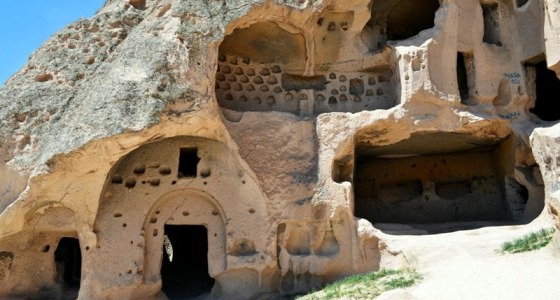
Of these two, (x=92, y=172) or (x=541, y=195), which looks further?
(x=541, y=195)

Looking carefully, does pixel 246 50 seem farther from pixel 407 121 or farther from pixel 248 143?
pixel 407 121

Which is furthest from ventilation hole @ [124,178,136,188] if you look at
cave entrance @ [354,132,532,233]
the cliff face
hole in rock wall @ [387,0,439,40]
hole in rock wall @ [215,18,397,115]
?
hole in rock wall @ [387,0,439,40]

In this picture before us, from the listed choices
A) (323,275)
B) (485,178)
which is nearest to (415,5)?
(485,178)

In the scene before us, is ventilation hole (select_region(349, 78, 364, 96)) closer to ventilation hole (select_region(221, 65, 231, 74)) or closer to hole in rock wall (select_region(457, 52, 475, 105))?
hole in rock wall (select_region(457, 52, 475, 105))

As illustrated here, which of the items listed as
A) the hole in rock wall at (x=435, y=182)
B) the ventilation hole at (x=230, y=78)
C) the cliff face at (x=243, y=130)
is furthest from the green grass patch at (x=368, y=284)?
the ventilation hole at (x=230, y=78)

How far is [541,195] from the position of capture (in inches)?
370

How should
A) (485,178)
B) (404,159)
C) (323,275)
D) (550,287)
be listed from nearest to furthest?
1. (550,287)
2. (323,275)
3. (485,178)
4. (404,159)

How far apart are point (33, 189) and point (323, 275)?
482 centimetres

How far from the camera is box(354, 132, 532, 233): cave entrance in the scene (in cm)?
1030

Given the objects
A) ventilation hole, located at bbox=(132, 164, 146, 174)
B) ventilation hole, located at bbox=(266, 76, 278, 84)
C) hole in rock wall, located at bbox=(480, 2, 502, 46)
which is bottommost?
ventilation hole, located at bbox=(132, 164, 146, 174)

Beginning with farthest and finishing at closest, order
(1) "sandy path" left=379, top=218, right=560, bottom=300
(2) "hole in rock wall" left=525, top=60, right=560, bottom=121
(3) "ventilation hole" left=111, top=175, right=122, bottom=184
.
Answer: (2) "hole in rock wall" left=525, top=60, right=560, bottom=121 < (3) "ventilation hole" left=111, top=175, right=122, bottom=184 < (1) "sandy path" left=379, top=218, right=560, bottom=300

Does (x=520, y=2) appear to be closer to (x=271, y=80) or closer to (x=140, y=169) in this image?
(x=271, y=80)

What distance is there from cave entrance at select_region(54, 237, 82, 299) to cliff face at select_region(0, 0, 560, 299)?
0.03 m

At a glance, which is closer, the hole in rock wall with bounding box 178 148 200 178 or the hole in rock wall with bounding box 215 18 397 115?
the hole in rock wall with bounding box 178 148 200 178
